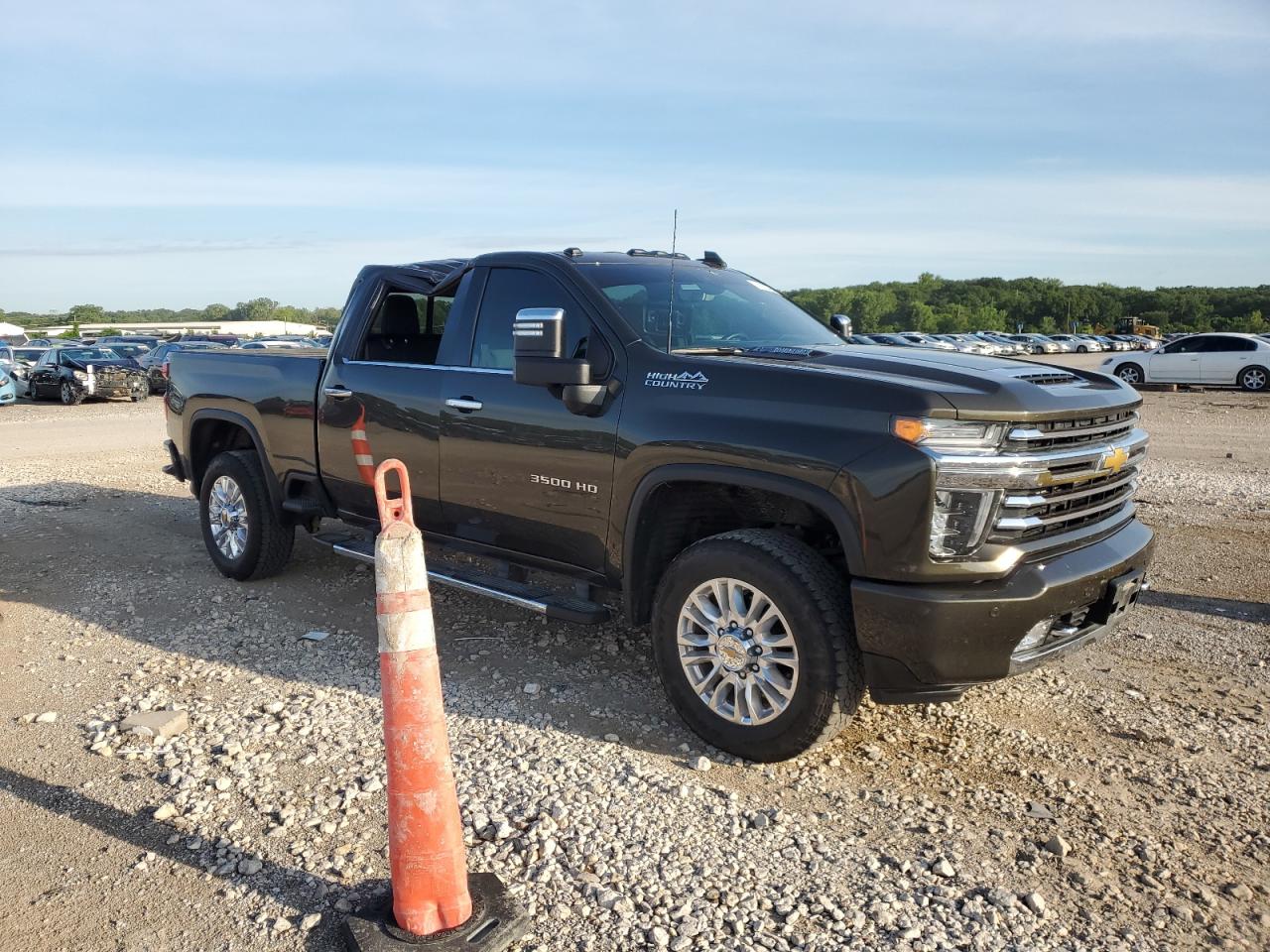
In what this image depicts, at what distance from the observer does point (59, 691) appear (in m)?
4.89

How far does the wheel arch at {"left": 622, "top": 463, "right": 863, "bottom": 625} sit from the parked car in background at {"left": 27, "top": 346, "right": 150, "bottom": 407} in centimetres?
2444

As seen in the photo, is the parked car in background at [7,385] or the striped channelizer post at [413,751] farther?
the parked car in background at [7,385]

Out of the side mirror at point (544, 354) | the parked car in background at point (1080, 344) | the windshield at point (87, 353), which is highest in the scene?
the side mirror at point (544, 354)

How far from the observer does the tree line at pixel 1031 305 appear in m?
120

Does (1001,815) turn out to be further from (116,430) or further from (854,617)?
(116,430)

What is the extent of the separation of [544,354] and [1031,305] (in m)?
142

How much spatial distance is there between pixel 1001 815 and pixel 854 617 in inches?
34.0

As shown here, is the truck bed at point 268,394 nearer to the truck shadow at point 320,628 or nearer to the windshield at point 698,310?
the truck shadow at point 320,628

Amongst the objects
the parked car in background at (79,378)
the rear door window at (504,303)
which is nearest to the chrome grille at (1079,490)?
the rear door window at (504,303)

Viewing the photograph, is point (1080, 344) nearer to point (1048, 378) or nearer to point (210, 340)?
point (210, 340)

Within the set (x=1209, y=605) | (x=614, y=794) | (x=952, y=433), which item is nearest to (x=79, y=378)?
(x=614, y=794)

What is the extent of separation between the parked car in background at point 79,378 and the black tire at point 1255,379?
27.4 metres

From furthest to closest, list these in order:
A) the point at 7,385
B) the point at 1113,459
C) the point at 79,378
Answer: the point at 79,378 → the point at 7,385 → the point at 1113,459

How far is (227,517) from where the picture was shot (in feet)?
22.2
